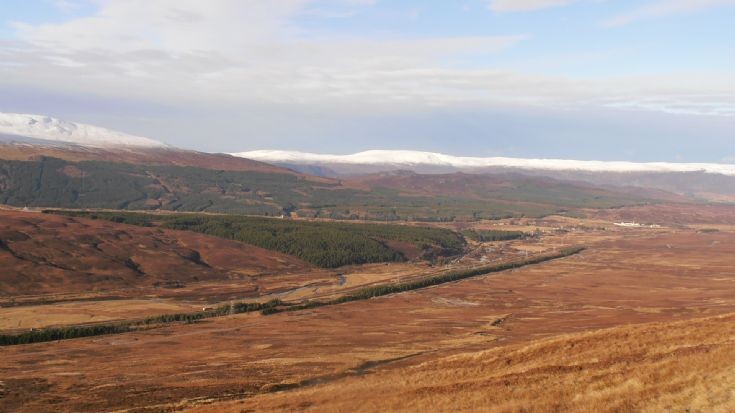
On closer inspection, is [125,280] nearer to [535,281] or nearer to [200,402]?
[535,281]

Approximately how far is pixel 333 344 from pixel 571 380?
164 ft

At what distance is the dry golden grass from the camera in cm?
3216

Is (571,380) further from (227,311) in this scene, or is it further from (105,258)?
(105,258)

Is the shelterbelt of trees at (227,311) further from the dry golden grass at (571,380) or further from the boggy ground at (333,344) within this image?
the dry golden grass at (571,380)

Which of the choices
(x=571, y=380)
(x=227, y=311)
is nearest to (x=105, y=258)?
(x=227, y=311)

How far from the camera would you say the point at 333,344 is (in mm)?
85562

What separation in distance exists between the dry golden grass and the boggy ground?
50 cm

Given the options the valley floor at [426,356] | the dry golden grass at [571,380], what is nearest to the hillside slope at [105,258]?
the valley floor at [426,356]

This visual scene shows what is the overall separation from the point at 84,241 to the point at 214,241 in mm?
37045

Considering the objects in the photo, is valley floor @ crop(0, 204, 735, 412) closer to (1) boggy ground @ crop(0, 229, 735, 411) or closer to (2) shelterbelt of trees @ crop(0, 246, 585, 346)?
(1) boggy ground @ crop(0, 229, 735, 411)

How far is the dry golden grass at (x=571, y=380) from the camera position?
3216 centimetres

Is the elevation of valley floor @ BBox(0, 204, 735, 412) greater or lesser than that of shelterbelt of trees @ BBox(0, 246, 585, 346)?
greater

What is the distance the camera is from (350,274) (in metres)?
180

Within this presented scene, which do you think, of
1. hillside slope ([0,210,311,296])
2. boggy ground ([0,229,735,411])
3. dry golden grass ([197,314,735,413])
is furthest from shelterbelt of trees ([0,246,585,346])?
dry golden grass ([197,314,735,413])
